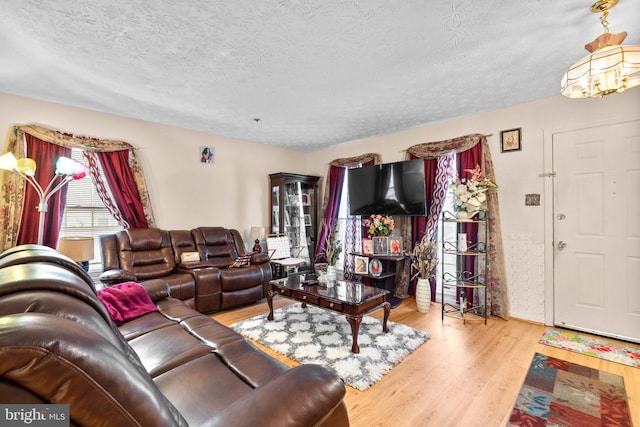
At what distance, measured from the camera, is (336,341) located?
2676mm

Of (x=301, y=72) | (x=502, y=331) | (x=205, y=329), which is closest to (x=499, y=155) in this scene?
(x=502, y=331)

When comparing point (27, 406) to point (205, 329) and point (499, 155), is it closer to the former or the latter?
point (205, 329)

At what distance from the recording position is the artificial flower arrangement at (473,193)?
3.21 metres

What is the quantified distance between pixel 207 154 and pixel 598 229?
500 centimetres

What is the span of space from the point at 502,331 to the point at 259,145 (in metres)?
4.50

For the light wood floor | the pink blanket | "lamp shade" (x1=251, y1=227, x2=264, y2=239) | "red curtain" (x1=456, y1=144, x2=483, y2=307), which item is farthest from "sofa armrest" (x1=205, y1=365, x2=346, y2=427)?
"lamp shade" (x1=251, y1=227, x2=264, y2=239)

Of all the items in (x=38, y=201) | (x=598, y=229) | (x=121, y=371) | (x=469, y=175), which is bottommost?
(x=121, y=371)

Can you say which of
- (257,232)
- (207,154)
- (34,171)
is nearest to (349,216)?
(257,232)

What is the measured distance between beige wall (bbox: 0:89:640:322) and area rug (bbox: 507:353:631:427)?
1.08 meters

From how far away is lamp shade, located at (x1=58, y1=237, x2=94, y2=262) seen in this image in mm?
2764

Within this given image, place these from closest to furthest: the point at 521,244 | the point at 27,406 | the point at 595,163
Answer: the point at 27,406 < the point at 595,163 < the point at 521,244

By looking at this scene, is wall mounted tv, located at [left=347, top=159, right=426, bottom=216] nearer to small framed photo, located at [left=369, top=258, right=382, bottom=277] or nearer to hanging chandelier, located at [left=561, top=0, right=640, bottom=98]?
small framed photo, located at [left=369, top=258, right=382, bottom=277]

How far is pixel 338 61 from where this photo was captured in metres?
2.39

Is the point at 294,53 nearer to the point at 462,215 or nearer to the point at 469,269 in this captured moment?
the point at 462,215
